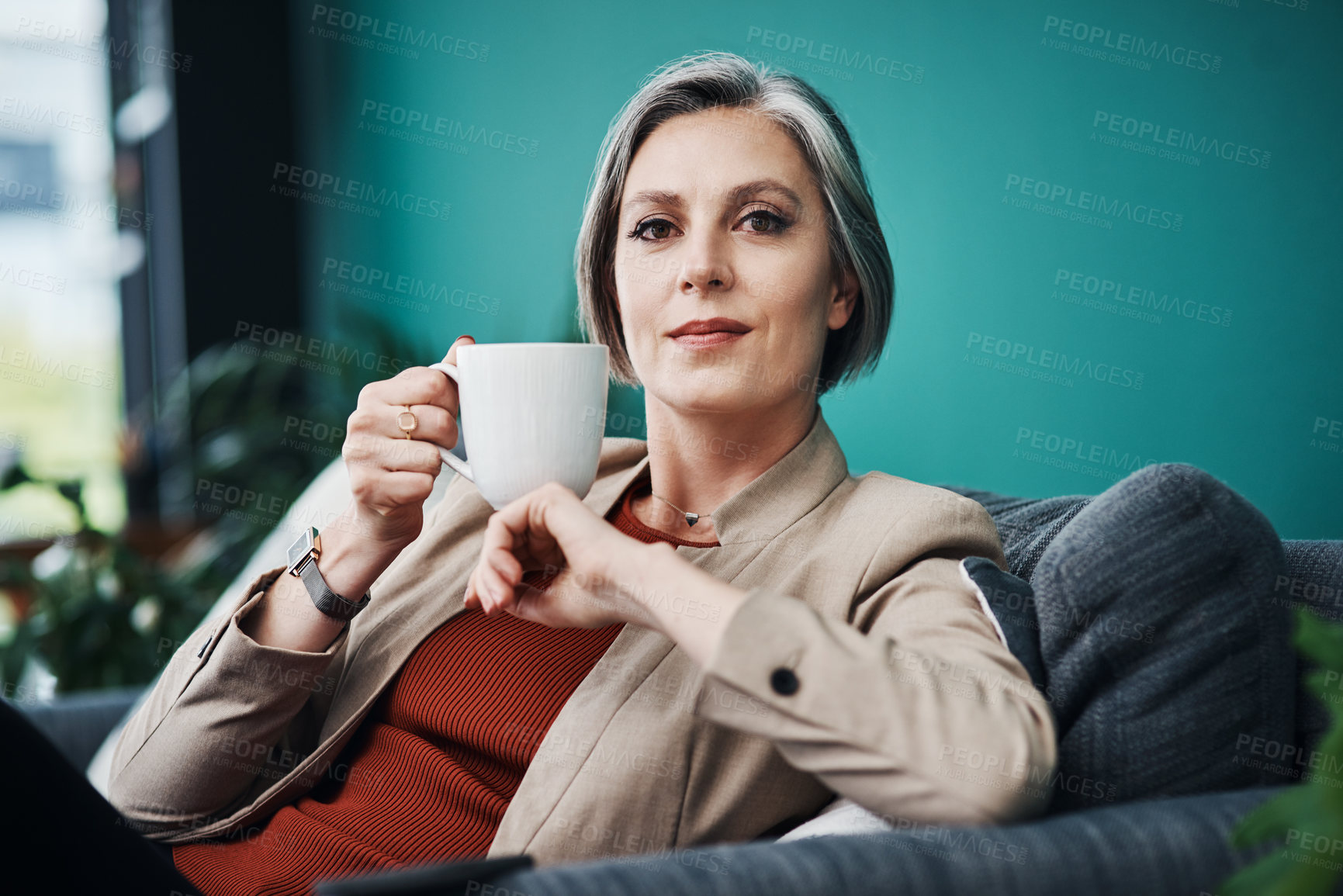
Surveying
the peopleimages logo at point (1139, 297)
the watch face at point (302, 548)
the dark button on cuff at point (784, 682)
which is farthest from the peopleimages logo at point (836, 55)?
the dark button on cuff at point (784, 682)

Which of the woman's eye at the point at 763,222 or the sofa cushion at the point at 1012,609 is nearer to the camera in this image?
the sofa cushion at the point at 1012,609

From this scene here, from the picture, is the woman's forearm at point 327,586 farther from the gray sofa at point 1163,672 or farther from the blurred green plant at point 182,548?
the blurred green plant at point 182,548

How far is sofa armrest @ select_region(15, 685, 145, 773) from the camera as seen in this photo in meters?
1.52

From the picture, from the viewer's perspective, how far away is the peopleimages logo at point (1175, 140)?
1.68 meters

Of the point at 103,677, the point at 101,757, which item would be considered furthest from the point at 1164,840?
the point at 103,677

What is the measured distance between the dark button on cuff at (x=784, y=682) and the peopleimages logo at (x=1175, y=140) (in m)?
1.39

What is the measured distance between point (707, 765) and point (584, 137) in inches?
92.8

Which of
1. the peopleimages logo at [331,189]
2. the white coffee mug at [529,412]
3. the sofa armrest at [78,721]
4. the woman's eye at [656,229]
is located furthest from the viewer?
the peopleimages logo at [331,189]

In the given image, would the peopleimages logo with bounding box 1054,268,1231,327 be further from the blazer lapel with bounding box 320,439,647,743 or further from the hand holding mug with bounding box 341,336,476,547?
the hand holding mug with bounding box 341,336,476,547

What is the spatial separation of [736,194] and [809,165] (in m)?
0.12

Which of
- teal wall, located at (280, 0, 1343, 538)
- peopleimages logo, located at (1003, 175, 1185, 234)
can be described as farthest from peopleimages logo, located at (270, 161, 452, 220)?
peopleimages logo, located at (1003, 175, 1185, 234)

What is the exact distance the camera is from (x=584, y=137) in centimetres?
300

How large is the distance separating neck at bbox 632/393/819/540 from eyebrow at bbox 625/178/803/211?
0.25 metres

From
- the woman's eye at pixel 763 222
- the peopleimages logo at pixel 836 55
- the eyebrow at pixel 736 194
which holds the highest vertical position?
the peopleimages logo at pixel 836 55
